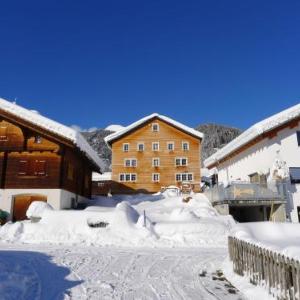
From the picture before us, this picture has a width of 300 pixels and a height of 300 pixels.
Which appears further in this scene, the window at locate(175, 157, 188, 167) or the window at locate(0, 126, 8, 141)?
the window at locate(175, 157, 188, 167)

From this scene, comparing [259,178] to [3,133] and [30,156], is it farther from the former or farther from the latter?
[3,133]

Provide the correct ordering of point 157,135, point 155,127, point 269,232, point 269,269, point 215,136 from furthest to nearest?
point 215,136 < point 155,127 < point 157,135 < point 269,232 < point 269,269

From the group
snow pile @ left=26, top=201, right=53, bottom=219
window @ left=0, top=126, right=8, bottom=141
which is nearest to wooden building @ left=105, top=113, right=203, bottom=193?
window @ left=0, top=126, right=8, bottom=141

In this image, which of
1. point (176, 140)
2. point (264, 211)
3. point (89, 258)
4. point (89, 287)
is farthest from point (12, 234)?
point (176, 140)

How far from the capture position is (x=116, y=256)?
1214 cm

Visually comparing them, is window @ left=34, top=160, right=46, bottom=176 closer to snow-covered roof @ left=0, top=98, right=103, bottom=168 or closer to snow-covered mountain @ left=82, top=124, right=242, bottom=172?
snow-covered roof @ left=0, top=98, right=103, bottom=168

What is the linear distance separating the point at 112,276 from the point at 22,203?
16.1m

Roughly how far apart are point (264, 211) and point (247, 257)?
16.2m

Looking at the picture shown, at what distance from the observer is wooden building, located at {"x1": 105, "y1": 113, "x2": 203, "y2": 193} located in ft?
132

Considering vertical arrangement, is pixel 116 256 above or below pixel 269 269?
below

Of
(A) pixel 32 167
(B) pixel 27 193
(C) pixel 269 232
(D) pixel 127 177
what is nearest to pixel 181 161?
(D) pixel 127 177

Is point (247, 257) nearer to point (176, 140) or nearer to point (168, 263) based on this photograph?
point (168, 263)

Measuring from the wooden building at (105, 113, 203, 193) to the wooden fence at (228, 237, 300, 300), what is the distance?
101 ft

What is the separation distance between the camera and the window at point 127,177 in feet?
132
